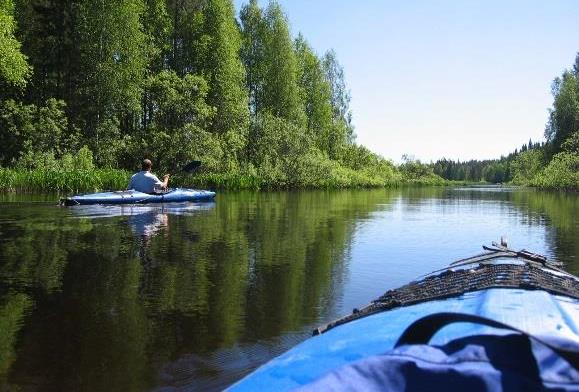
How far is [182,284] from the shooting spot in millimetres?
6500

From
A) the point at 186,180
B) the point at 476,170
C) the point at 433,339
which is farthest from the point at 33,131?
the point at 476,170

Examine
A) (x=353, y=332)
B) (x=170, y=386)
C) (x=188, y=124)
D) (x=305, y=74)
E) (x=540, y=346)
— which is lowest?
(x=170, y=386)

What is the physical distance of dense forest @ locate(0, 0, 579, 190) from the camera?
2862 centimetres

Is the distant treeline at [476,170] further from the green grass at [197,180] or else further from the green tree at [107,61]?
the green tree at [107,61]

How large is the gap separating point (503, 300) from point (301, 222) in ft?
39.1

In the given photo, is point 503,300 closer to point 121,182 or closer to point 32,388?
point 32,388

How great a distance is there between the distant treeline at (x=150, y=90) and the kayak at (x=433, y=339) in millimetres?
21236

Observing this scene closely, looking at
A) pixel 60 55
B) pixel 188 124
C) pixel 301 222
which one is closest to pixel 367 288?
pixel 301 222

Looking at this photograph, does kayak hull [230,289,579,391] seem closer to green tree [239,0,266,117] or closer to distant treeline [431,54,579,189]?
green tree [239,0,266,117]

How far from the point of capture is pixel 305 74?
54.3m

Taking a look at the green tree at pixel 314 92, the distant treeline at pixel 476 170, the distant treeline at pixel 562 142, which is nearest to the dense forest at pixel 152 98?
the green tree at pixel 314 92

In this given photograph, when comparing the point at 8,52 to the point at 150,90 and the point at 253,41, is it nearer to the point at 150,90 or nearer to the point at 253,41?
the point at 150,90

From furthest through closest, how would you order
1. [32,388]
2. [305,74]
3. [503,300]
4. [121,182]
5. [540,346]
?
[305,74], [121,182], [32,388], [503,300], [540,346]

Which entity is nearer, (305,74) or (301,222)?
(301,222)
